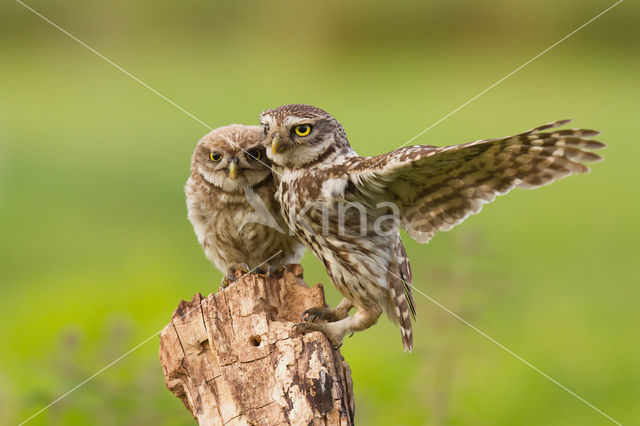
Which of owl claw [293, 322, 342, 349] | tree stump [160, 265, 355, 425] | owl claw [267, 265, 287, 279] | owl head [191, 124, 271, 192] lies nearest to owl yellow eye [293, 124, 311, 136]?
owl head [191, 124, 271, 192]

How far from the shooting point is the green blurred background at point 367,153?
4.53 metres

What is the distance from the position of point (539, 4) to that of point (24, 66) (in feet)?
42.4

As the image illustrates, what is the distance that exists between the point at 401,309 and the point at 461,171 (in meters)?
0.81

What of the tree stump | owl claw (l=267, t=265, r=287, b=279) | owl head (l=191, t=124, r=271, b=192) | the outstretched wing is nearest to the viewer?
the tree stump

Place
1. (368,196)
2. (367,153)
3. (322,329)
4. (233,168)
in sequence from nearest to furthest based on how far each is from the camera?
(322,329) < (368,196) < (233,168) < (367,153)

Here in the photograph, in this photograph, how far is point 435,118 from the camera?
14547 mm

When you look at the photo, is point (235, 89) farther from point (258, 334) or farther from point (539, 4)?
point (258, 334)

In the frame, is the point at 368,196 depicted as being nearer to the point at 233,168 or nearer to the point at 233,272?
the point at 233,168

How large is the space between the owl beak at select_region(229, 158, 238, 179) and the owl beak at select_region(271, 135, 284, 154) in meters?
0.27

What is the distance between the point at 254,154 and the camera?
4484 mm

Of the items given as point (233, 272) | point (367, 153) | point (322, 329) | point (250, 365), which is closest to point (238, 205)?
point (233, 272)

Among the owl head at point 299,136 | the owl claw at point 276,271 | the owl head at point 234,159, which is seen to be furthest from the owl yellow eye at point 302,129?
the owl claw at point 276,271

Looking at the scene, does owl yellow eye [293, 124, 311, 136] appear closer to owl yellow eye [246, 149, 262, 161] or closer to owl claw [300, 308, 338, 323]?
owl yellow eye [246, 149, 262, 161]

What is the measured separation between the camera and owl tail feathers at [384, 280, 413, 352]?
4152 mm
